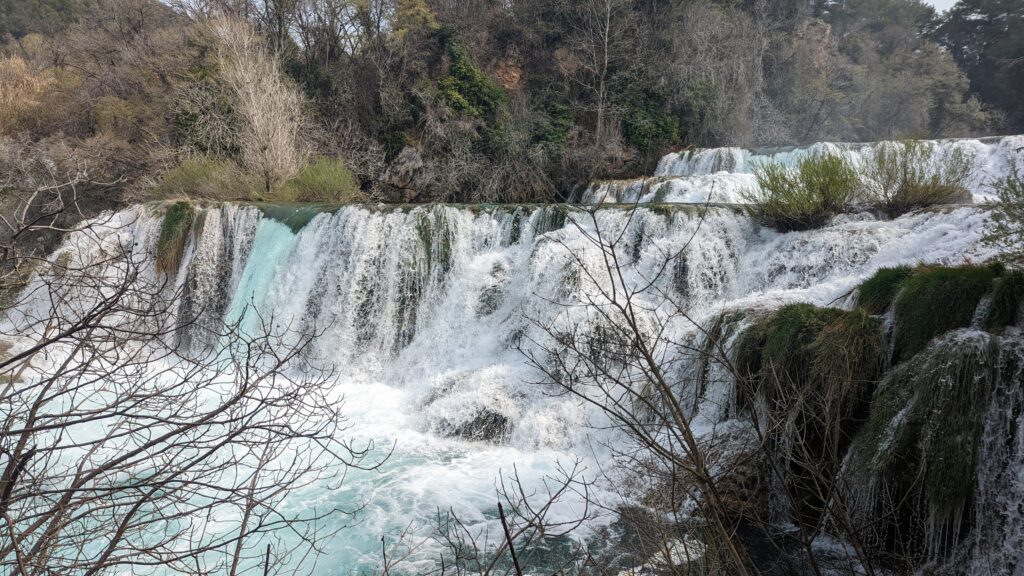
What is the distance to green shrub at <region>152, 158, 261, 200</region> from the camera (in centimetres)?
1298

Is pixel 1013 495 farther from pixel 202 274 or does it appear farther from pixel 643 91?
pixel 643 91

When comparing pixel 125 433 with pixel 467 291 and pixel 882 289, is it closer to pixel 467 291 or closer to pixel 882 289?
pixel 882 289

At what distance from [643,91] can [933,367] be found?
1488 centimetres

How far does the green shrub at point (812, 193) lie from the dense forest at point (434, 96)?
7.25 metres

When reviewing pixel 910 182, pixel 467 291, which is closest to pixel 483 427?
pixel 467 291

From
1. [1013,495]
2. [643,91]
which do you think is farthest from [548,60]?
[1013,495]

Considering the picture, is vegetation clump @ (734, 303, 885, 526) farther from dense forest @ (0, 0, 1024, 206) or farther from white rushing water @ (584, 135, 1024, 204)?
dense forest @ (0, 0, 1024, 206)

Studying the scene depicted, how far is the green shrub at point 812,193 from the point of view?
7477 millimetres

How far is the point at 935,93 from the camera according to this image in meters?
A: 20.5

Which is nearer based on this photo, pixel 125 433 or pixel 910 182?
pixel 125 433

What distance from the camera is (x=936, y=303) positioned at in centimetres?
404

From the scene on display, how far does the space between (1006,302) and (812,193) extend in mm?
4121

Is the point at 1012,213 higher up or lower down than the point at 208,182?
lower down

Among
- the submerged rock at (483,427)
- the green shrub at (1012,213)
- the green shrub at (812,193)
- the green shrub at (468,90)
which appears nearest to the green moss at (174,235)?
the submerged rock at (483,427)
